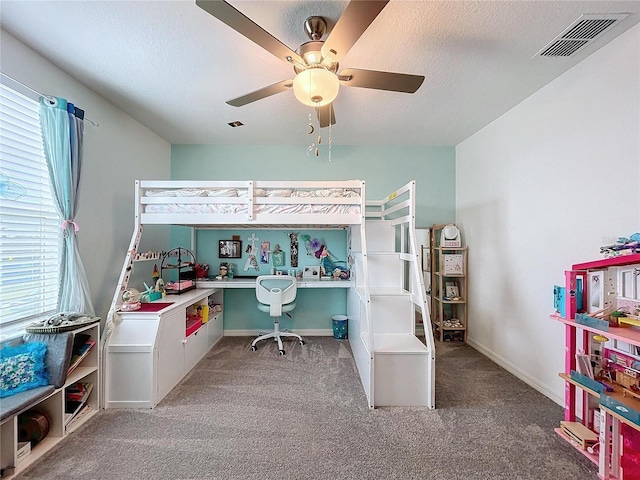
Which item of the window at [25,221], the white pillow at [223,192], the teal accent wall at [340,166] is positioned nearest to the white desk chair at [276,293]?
the white pillow at [223,192]

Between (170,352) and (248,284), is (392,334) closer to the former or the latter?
(248,284)

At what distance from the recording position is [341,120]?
311 cm

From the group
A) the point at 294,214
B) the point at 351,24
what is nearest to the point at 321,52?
the point at 351,24

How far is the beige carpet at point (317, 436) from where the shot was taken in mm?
1623

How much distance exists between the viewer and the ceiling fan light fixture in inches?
63.6

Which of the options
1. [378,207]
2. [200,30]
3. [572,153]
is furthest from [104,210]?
[572,153]

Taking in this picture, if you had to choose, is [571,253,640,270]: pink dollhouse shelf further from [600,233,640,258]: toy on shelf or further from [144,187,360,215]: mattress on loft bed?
[144,187,360,215]: mattress on loft bed

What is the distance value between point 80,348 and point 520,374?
379cm

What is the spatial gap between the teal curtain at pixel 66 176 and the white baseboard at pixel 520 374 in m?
3.82

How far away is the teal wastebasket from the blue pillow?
9.23 ft

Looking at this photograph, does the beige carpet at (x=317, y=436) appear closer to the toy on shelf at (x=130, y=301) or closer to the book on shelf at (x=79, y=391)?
the book on shelf at (x=79, y=391)

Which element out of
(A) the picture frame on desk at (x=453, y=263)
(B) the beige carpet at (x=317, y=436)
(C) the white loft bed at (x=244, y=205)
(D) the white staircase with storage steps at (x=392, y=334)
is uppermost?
(C) the white loft bed at (x=244, y=205)

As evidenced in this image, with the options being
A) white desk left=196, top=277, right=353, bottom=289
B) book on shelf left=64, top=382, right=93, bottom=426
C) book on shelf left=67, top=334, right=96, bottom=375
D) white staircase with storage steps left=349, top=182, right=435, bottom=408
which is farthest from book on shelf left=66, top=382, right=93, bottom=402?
white staircase with storage steps left=349, top=182, right=435, bottom=408

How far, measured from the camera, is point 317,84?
1.62 metres
